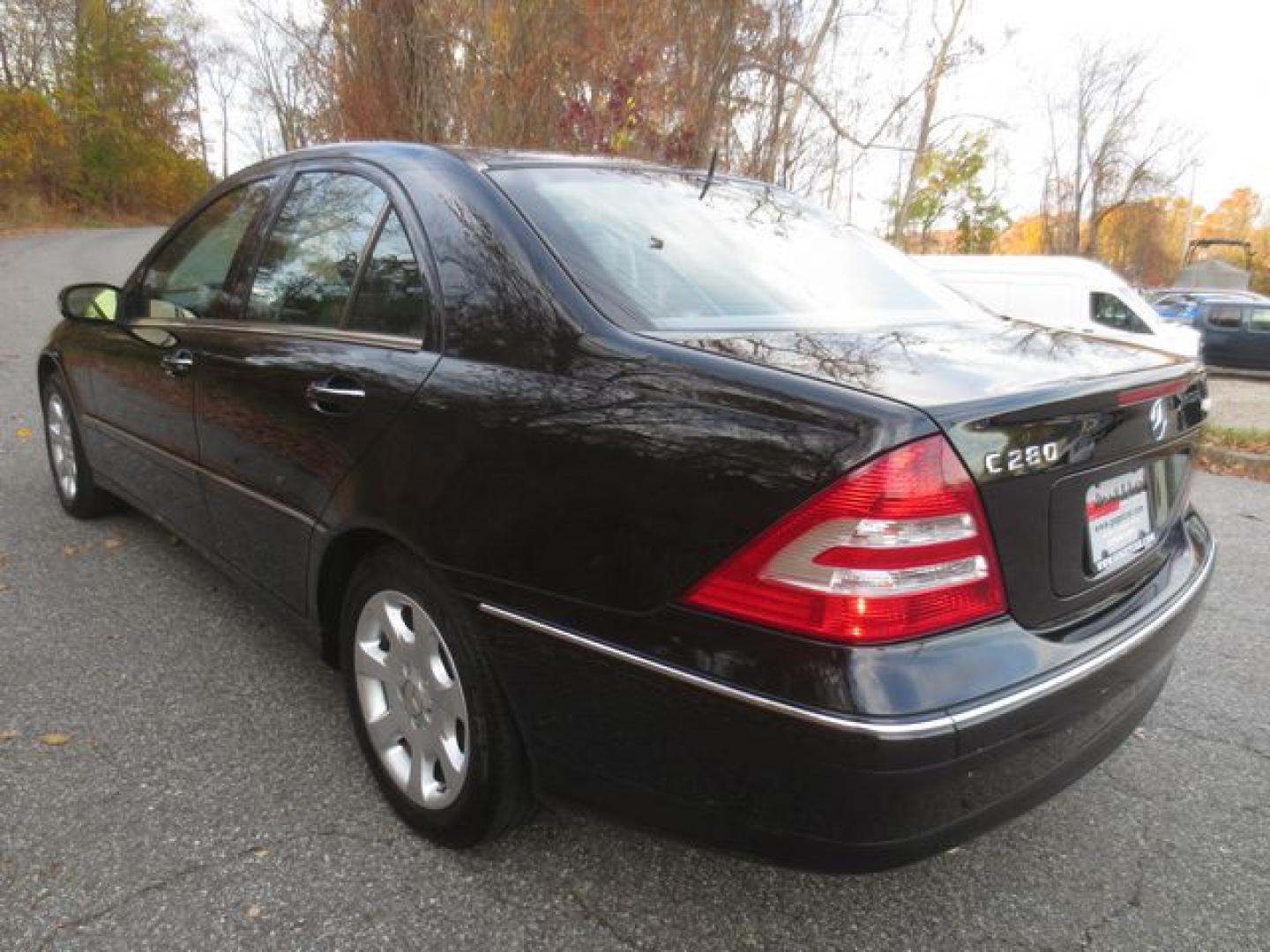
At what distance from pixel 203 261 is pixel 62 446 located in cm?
181

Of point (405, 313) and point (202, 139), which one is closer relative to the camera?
point (405, 313)

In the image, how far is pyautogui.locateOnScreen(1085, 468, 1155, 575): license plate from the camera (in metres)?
1.69

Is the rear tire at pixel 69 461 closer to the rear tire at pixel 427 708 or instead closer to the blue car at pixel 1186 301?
the rear tire at pixel 427 708

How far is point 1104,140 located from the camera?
40969 millimetres

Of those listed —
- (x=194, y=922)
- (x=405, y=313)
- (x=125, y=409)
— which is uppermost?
(x=405, y=313)

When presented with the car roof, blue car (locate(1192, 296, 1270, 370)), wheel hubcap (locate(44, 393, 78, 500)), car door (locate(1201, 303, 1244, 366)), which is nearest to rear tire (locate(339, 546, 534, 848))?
the car roof

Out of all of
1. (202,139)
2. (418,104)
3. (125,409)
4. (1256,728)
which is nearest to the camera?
(1256,728)

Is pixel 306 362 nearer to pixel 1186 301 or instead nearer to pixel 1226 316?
pixel 1226 316

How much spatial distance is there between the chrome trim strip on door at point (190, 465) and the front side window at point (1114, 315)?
457 inches

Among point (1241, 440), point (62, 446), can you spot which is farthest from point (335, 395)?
point (1241, 440)

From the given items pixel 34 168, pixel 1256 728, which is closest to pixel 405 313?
pixel 1256 728

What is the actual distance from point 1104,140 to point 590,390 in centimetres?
4759

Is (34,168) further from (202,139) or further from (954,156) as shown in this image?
(954,156)

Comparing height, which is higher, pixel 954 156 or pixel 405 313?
pixel 954 156
